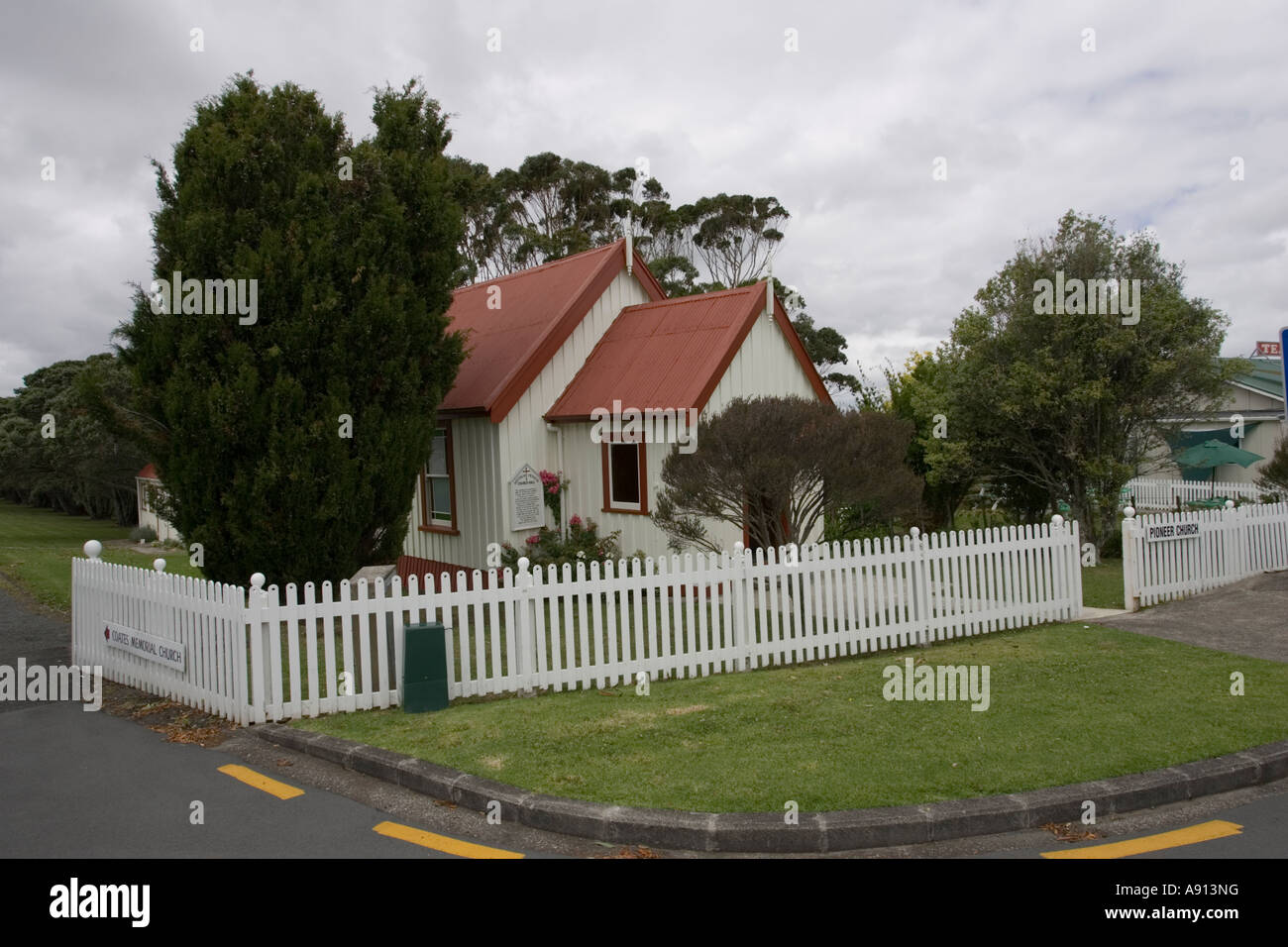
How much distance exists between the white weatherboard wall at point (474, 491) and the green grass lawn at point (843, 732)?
724 centimetres

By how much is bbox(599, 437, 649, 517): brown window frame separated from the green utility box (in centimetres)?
668

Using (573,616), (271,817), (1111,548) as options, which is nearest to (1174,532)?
(1111,548)

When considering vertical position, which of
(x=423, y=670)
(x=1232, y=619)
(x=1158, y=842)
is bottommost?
(x=1158, y=842)

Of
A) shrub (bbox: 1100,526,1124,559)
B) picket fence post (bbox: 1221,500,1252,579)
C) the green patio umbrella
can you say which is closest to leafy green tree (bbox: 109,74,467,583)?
picket fence post (bbox: 1221,500,1252,579)

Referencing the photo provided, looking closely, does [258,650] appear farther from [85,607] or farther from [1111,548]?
[1111,548]

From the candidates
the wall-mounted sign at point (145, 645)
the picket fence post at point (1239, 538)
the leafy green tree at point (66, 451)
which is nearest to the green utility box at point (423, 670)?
the wall-mounted sign at point (145, 645)

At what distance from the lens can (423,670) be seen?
8.22 m

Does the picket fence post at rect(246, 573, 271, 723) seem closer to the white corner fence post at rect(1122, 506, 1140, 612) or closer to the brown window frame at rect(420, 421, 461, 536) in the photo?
the brown window frame at rect(420, 421, 461, 536)

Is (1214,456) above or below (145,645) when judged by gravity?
above

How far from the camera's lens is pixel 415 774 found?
6.39m

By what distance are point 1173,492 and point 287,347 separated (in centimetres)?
2335

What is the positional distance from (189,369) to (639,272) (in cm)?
903

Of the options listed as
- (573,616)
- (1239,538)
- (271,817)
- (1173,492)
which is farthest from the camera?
(1173,492)

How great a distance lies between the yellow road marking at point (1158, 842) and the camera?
Result: 5176 mm
